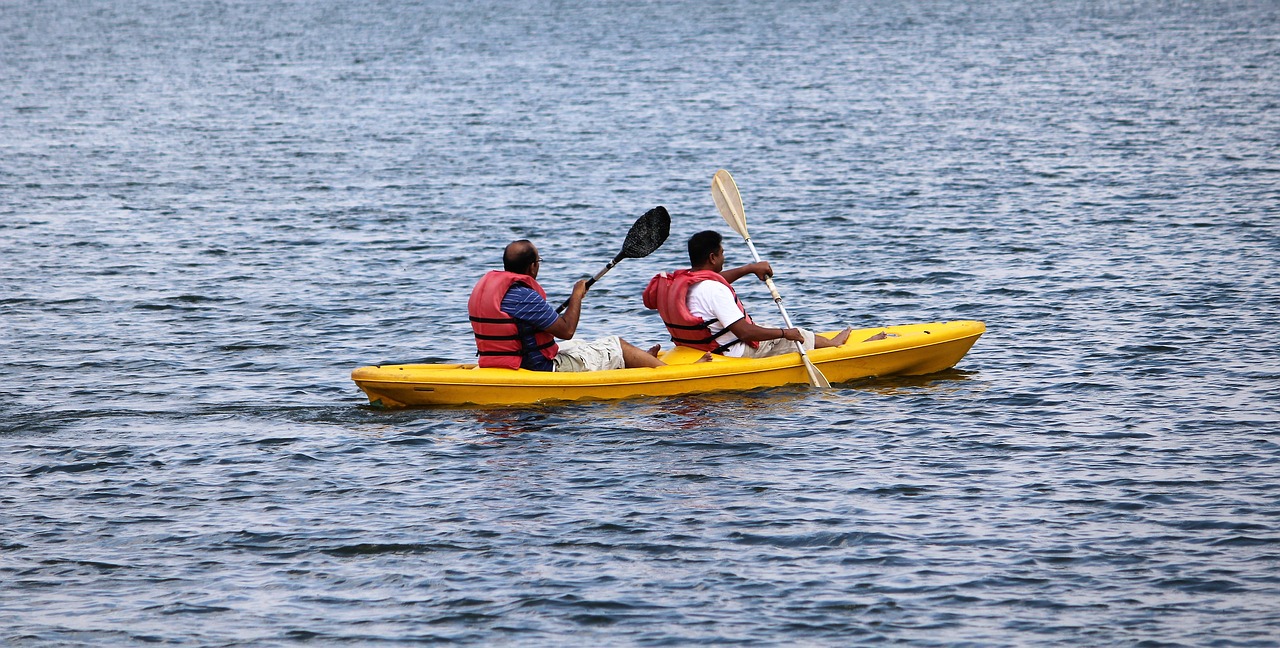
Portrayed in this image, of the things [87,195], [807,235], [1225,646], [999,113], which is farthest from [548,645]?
[999,113]

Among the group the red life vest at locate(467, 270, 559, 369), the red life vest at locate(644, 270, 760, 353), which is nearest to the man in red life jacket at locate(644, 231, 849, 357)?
the red life vest at locate(644, 270, 760, 353)

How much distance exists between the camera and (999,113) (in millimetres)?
27438

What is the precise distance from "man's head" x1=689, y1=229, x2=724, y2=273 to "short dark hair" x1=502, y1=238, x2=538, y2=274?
43.3 inches

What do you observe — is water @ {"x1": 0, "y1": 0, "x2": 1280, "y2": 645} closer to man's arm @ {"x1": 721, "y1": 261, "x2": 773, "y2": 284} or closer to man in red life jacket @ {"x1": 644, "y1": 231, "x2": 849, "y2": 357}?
man in red life jacket @ {"x1": 644, "y1": 231, "x2": 849, "y2": 357}

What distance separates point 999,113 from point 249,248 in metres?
16.0

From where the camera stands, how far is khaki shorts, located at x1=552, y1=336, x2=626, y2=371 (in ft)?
32.2

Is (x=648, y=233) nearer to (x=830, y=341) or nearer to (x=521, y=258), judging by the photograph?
(x=521, y=258)

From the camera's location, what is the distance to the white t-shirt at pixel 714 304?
9.75m

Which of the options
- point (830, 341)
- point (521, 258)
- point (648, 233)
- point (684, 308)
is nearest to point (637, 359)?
point (684, 308)

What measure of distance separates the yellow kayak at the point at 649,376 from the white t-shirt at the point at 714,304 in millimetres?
278

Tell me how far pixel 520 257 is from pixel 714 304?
142 centimetres

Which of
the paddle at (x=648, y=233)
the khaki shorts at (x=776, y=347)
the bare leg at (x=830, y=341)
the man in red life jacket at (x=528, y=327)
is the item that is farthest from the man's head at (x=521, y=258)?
the bare leg at (x=830, y=341)

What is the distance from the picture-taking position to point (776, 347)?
1015 cm

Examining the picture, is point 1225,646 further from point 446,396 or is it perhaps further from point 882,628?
point 446,396
